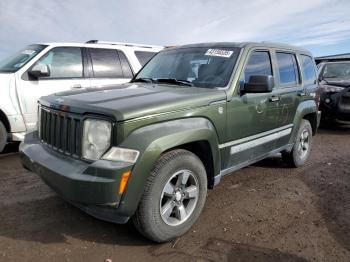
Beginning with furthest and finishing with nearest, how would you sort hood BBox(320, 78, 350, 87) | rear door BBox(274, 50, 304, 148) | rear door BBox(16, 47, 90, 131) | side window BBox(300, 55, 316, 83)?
1. hood BBox(320, 78, 350, 87)
2. rear door BBox(16, 47, 90, 131)
3. side window BBox(300, 55, 316, 83)
4. rear door BBox(274, 50, 304, 148)

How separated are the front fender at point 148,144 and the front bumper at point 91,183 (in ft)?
0.25

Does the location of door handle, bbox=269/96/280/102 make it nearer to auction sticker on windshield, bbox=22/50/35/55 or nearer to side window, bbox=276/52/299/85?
side window, bbox=276/52/299/85

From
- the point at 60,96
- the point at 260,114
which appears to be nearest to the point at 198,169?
the point at 260,114

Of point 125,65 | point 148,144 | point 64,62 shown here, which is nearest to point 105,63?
point 125,65

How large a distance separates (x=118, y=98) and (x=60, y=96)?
0.72 m

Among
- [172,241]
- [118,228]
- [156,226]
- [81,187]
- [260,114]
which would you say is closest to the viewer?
[81,187]

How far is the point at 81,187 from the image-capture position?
2668mm

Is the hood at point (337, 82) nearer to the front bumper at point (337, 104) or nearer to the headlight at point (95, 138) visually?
the front bumper at point (337, 104)

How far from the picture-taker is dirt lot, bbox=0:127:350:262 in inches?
117

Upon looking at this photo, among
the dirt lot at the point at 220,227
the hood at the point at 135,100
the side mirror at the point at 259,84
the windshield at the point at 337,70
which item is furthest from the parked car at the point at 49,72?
the windshield at the point at 337,70

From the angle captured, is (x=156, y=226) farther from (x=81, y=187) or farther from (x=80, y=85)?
(x=80, y=85)

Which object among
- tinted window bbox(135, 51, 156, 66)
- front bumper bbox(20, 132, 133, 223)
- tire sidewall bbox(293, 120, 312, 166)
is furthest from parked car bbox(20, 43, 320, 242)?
tinted window bbox(135, 51, 156, 66)

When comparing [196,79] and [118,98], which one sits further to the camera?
[196,79]

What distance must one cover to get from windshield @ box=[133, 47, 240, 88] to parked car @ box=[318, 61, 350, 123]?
18.2 ft
